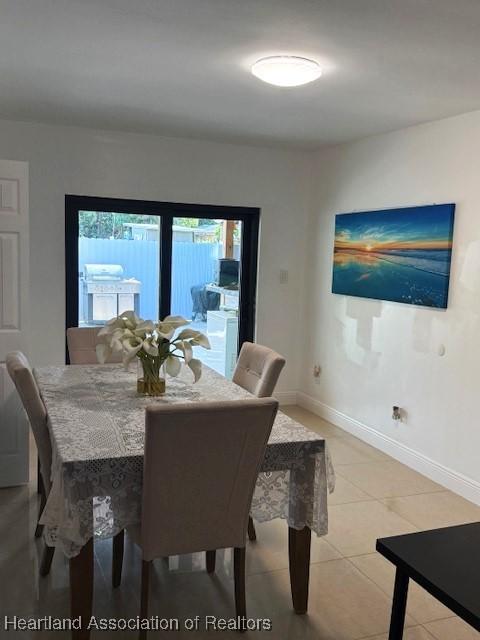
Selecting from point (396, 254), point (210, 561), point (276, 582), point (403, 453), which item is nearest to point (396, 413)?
point (403, 453)

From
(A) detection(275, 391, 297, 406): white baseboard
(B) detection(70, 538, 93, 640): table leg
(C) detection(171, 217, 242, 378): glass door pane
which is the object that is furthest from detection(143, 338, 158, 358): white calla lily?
(A) detection(275, 391, 297, 406): white baseboard

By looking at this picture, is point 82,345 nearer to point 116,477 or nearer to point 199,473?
point 116,477

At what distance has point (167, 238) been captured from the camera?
5.26 metres

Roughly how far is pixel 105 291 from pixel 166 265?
0.58 metres

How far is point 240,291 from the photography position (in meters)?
5.67

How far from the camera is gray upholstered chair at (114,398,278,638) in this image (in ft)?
6.70

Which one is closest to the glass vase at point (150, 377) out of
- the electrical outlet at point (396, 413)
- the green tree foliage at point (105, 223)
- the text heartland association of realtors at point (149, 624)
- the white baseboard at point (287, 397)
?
the text heartland association of realtors at point (149, 624)

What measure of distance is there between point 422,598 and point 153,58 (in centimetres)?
287

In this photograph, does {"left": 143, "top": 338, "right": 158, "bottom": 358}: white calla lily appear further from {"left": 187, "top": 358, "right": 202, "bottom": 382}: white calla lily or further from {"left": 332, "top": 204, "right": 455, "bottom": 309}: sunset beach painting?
{"left": 332, "top": 204, "right": 455, "bottom": 309}: sunset beach painting

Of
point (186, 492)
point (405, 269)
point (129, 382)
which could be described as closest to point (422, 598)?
point (186, 492)

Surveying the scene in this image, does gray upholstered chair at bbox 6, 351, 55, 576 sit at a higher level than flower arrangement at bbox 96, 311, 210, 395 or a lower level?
lower

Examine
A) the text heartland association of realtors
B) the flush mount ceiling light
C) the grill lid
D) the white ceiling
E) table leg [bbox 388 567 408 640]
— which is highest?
the white ceiling

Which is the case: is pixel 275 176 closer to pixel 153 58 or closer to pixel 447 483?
pixel 153 58

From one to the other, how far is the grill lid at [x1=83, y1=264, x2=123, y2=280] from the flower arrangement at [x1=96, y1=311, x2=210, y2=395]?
2210 millimetres
